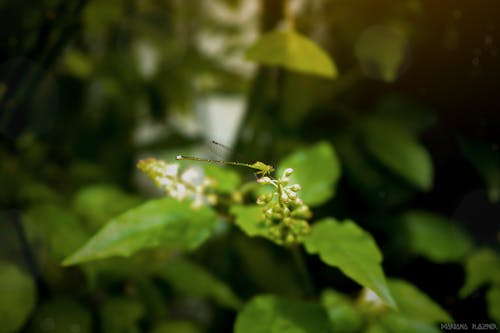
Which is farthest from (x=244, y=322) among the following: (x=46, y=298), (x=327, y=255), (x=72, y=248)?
(x=46, y=298)

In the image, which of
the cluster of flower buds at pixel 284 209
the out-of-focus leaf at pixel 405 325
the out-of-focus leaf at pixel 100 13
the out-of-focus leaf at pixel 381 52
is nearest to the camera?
the cluster of flower buds at pixel 284 209

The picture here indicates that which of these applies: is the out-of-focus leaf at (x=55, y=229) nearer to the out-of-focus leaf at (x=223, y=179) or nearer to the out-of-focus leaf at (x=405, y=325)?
the out-of-focus leaf at (x=223, y=179)

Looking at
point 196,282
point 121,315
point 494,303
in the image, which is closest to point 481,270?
point 494,303

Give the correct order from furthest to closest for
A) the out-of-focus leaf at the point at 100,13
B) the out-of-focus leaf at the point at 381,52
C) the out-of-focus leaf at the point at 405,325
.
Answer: the out-of-focus leaf at the point at 100,13, the out-of-focus leaf at the point at 381,52, the out-of-focus leaf at the point at 405,325

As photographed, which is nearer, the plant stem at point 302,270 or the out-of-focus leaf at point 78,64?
the plant stem at point 302,270

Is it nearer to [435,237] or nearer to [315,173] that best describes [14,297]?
[315,173]

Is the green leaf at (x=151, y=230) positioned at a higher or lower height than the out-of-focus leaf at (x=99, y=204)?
higher

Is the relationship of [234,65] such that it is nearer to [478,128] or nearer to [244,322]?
[478,128]

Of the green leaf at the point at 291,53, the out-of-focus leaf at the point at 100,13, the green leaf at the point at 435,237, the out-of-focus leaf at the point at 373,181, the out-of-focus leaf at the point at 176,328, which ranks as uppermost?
the green leaf at the point at 291,53

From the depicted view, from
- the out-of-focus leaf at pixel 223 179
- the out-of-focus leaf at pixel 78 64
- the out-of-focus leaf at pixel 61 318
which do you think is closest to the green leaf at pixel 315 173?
the out-of-focus leaf at pixel 223 179
